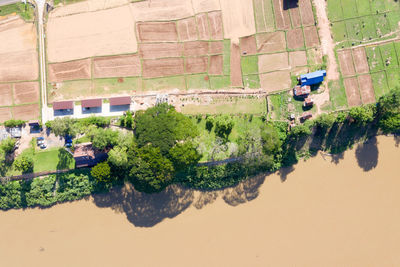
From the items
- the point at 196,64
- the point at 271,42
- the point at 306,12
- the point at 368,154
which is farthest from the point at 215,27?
the point at 368,154

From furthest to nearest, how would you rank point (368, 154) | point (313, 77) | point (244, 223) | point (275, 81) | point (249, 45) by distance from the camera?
point (249, 45) → point (275, 81) → point (368, 154) → point (244, 223) → point (313, 77)

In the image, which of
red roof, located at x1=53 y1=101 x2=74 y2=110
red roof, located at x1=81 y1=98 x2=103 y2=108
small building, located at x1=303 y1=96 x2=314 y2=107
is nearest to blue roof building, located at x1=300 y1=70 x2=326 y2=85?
small building, located at x1=303 y1=96 x2=314 y2=107

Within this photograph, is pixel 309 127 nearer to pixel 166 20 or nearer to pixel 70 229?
pixel 166 20

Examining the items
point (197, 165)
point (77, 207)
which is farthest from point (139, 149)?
point (77, 207)

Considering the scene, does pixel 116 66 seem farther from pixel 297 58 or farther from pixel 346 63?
pixel 346 63

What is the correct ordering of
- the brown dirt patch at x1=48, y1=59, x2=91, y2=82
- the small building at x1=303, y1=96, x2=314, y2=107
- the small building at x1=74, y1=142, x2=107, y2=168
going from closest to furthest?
1. the small building at x1=74, y1=142, x2=107, y2=168
2. the small building at x1=303, y1=96, x2=314, y2=107
3. the brown dirt patch at x1=48, y1=59, x2=91, y2=82

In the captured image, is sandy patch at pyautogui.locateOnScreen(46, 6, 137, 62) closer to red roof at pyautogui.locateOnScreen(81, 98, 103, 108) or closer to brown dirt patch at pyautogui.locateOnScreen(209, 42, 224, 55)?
red roof at pyautogui.locateOnScreen(81, 98, 103, 108)
